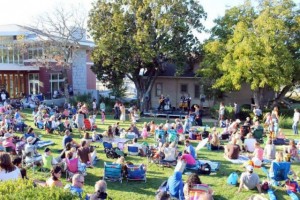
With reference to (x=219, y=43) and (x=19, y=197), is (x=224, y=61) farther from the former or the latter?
(x=19, y=197)

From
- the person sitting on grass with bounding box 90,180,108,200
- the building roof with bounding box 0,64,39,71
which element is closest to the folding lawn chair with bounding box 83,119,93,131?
the person sitting on grass with bounding box 90,180,108,200

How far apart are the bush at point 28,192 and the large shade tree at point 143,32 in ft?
75.5

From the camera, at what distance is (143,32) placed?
28312 mm

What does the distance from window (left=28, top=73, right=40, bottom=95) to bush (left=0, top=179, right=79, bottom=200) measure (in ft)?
110

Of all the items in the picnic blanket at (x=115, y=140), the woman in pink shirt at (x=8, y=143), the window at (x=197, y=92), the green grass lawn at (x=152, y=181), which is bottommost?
the green grass lawn at (x=152, y=181)

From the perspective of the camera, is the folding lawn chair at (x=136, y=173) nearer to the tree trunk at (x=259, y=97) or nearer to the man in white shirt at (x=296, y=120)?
the man in white shirt at (x=296, y=120)

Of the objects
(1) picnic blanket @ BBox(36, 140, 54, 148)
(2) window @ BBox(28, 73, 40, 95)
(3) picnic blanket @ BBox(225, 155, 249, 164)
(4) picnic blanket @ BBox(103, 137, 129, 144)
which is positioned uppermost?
(2) window @ BBox(28, 73, 40, 95)

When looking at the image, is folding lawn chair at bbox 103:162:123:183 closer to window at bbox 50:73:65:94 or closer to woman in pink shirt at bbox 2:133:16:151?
woman in pink shirt at bbox 2:133:16:151

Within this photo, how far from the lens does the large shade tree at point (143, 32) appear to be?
28.5m

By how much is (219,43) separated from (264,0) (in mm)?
Result: 4646

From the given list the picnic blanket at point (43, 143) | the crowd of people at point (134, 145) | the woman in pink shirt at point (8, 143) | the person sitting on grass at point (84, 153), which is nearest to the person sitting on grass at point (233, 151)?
the crowd of people at point (134, 145)

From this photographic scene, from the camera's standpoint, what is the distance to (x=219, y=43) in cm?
2772

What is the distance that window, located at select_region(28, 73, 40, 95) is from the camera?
125 feet

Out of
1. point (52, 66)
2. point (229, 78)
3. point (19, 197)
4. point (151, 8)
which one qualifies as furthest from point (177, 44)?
point (19, 197)
